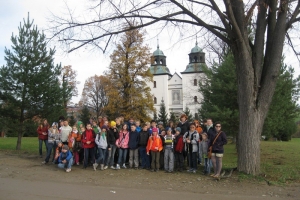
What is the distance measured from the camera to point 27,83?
17.3 metres

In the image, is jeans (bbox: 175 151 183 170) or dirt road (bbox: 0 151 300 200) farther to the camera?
jeans (bbox: 175 151 183 170)

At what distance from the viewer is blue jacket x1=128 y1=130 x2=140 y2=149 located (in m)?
10.5

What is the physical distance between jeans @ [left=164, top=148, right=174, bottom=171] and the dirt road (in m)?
0.45

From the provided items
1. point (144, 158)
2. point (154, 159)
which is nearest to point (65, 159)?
point (144, 158)

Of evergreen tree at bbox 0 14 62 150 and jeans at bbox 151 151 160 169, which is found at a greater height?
evergreen tree at bbox 0 14 62 150

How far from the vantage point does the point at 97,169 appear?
10.2 m

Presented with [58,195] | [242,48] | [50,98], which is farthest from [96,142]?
[50,98]

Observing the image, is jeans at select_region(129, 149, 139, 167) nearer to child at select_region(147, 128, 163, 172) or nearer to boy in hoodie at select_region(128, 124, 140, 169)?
boy in hoodie at select_region(128, 124, 140, 169)

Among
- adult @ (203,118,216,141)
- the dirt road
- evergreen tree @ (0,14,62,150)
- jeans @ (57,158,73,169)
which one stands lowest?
the dirt road

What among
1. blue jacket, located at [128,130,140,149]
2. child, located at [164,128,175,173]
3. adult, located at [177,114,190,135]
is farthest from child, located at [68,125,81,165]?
adult, located at [177,114,190,135]

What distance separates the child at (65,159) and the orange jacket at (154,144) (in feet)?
9.11

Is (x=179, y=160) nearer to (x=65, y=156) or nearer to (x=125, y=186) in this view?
(x=125, y=186)

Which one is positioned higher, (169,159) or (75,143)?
(75,143)

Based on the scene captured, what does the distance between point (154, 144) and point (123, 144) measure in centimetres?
122
